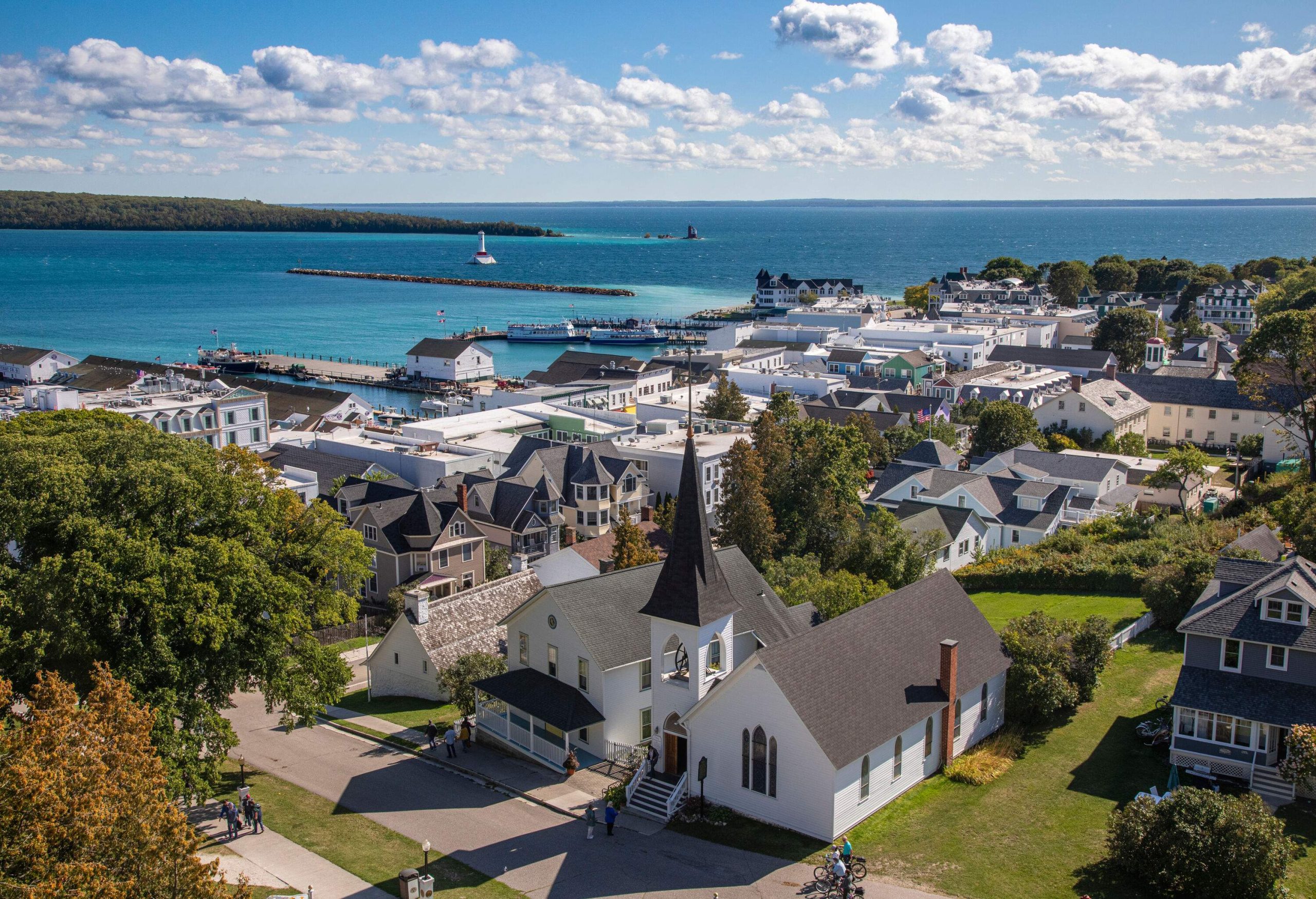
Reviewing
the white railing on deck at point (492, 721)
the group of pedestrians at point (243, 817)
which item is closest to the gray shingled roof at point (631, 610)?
the white railing on deck at point (492, 721)

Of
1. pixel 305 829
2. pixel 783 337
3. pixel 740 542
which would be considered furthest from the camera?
pixel 783 337

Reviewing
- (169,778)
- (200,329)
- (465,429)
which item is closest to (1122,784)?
(169,778)

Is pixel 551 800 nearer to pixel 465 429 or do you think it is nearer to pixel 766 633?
pixel 766 633

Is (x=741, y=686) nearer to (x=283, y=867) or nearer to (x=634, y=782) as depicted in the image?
(x=634, y=782)

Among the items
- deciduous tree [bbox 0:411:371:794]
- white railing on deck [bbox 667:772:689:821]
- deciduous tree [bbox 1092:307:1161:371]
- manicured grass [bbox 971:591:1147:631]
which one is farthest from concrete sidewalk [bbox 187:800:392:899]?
deciduous tree [bbox 1092:307:1161:371]

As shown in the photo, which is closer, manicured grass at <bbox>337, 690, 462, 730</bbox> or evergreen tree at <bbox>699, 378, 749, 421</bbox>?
manicured grass at <bbox>337, 690, 462, 730</bbox>

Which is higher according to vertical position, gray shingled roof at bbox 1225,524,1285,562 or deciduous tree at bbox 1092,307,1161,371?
deciduous tree at bbox 1092,307,1161,371

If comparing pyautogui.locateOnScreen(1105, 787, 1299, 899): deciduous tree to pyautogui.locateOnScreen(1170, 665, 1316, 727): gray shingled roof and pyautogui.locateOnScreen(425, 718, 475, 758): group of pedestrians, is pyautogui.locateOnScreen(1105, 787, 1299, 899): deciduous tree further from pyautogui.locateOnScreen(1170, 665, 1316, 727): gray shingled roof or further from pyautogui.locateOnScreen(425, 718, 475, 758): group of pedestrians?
pyautogui.locateOnScreen(425, 718, 475, 758): group of pedestrians
